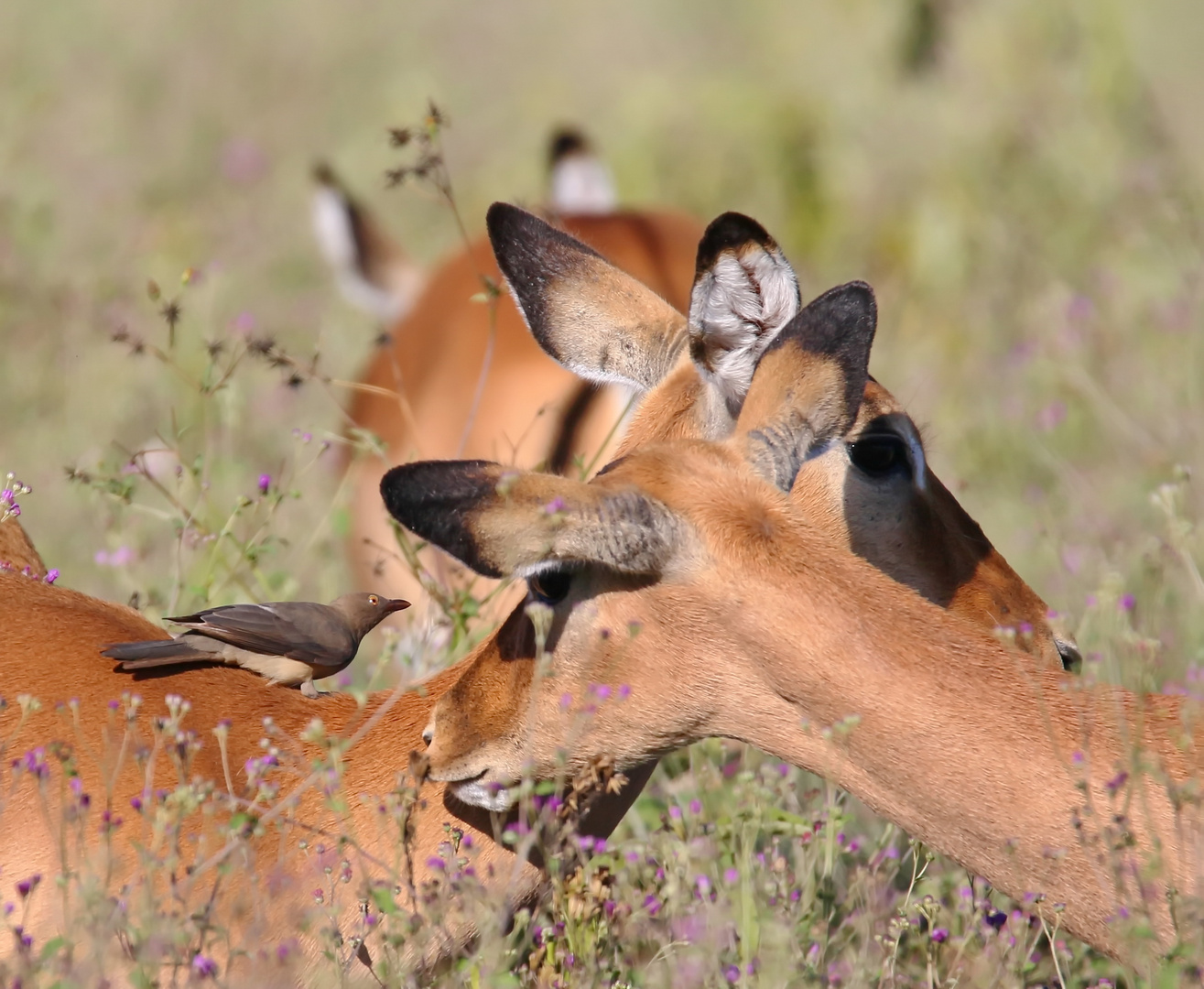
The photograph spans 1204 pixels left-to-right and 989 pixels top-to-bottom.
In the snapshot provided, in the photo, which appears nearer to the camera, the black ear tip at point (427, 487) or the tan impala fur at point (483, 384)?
the black ear tip at point (427, 487)

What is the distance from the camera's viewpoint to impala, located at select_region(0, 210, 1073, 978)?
2.92 m

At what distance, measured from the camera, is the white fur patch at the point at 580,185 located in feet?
26.3

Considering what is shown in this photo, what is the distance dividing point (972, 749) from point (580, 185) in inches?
231

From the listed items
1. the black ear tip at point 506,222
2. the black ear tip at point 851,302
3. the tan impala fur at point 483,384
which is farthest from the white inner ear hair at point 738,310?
the tan impala fur at point 483,384

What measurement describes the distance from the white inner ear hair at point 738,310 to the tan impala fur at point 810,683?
75 centimetres

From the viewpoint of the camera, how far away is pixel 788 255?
983cm

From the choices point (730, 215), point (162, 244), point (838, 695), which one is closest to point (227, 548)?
point (730, 215)

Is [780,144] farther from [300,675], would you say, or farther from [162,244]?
[300,675]

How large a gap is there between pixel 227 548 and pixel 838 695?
11.0 feet

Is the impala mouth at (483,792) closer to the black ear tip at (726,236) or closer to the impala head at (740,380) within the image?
the impala head at (740,380)

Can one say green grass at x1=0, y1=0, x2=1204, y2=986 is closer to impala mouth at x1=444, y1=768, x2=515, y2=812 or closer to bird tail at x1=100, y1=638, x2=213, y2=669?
impala mouth at x1=444, y1=768, x2=515, y2=812

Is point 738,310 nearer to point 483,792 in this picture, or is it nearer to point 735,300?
point 735,300

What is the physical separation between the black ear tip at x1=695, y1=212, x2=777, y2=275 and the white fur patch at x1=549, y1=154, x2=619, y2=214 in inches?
176

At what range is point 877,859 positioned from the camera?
10.7ft
